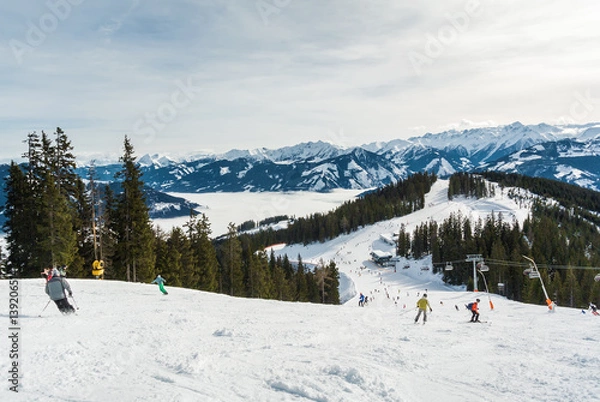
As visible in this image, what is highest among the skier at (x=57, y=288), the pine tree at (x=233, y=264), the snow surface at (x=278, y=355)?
the skier at (x=57, y=288)

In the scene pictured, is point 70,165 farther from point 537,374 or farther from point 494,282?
point 494,282

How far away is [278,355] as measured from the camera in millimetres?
11938

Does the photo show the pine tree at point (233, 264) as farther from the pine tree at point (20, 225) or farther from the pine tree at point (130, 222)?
the pine tree at point (20, 225)

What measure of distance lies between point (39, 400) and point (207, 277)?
48.0m

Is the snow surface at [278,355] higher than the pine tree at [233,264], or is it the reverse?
the snow surface at [278,355]

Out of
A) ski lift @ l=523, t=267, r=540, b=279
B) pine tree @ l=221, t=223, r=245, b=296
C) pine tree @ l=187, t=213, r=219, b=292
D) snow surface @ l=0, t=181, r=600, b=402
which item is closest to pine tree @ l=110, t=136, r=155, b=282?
pine tree @ l=187, t=213, r=219, b=292

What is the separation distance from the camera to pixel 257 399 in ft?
28.0

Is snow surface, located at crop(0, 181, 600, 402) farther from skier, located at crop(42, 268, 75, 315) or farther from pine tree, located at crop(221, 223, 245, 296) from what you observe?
pine tree, located at crop(221, 223, 245, 296)

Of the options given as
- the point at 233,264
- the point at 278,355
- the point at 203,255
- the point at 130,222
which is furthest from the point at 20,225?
the point at 278,355

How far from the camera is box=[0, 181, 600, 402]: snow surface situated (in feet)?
29.7

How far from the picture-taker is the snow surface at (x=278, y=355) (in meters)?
9.05

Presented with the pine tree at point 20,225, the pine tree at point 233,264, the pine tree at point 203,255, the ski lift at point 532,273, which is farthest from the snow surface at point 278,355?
the pine tree at point 233,264

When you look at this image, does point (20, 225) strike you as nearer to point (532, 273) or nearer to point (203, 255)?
point (203, 255)

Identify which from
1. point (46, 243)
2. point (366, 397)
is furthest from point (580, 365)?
point (46, 243)
